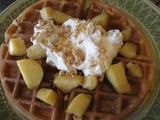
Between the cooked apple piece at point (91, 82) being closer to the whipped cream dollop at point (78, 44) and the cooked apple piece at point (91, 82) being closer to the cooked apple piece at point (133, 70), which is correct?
the whipped cream dollop at point (78, 44)

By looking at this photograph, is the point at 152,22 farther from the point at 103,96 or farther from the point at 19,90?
the point at 19,90

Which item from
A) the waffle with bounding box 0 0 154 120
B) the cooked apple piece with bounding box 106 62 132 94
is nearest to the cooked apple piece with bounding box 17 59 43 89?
the waffle with bounding box 0 0 154 120

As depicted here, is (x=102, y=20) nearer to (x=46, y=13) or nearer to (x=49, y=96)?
(x=46, y=13)

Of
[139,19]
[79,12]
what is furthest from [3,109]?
[139,19]

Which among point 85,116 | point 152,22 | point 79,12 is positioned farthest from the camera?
point 152,22

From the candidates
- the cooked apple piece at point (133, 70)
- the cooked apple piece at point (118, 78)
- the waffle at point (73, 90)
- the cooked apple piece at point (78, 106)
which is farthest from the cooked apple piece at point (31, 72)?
the cooked apple piece at point (133, 70)

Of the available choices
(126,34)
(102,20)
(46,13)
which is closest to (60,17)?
(46,13)
